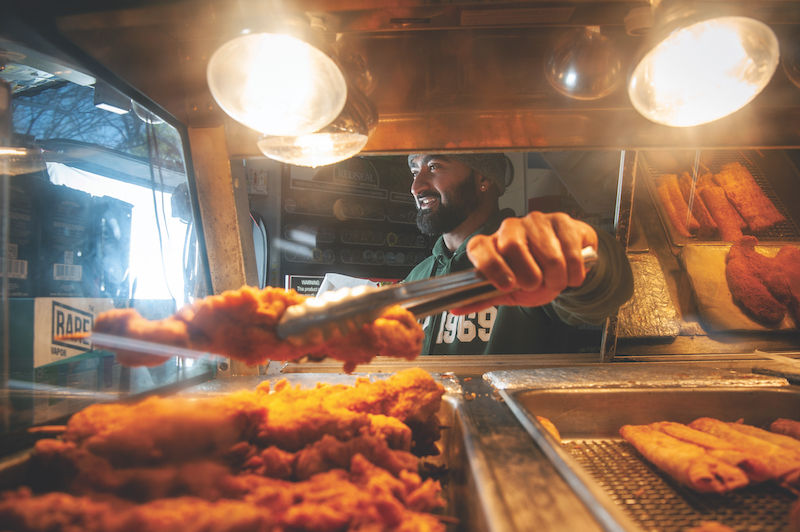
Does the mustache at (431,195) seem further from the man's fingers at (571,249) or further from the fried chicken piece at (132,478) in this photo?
the fried chicken piece at (132,478)

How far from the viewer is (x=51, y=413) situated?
1.12 meters

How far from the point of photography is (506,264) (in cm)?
103

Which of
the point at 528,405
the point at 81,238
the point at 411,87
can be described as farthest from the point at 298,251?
the point at 528,405

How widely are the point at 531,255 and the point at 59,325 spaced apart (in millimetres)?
1692

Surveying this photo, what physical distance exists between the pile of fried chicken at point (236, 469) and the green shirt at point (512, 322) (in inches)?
47.6

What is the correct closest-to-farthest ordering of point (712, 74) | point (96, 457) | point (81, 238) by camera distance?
1. point (96, 457)
2. point (712, 74)
3. point (81, 238)

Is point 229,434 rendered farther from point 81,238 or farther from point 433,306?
point 81,238

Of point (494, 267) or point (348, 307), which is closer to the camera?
point (348, 307)

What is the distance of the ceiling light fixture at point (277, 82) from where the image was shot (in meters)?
1.02

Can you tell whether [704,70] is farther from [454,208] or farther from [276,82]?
[454,208]

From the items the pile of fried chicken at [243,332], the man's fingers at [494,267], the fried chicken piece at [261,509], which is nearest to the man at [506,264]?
the man's fingers at [494,267]

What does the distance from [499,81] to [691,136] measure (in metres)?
0.96

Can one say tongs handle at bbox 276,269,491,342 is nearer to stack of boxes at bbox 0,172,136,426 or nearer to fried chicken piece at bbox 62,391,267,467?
fried chicken piece at bbox 62,391,267,467

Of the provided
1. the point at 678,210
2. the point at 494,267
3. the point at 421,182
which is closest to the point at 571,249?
the point at 494,267
